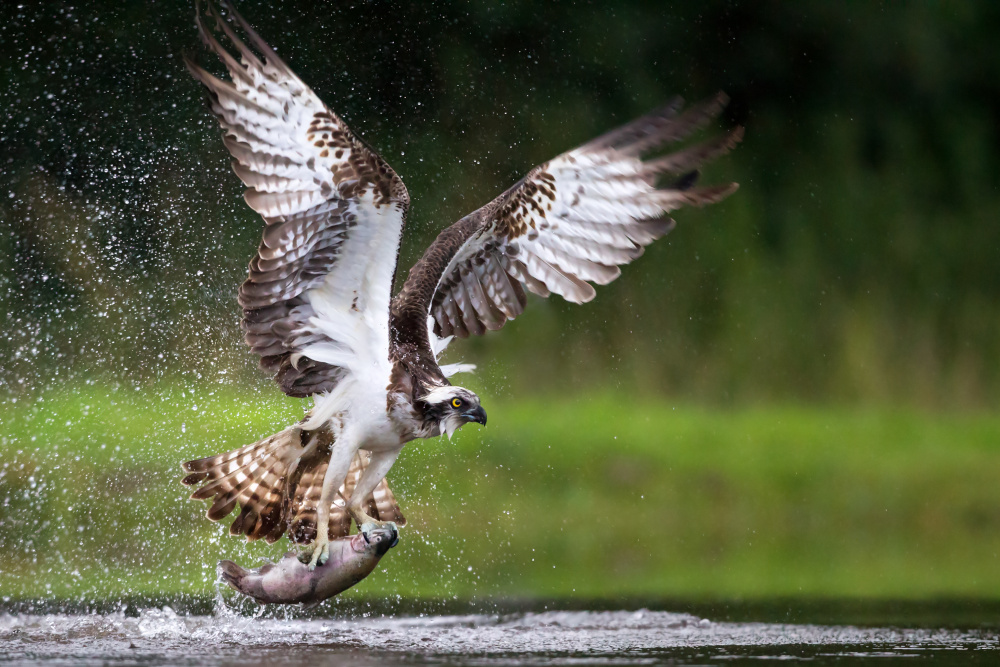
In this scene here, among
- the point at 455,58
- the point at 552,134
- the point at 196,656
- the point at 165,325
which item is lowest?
the point at 196,656

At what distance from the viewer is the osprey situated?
6.26 meters

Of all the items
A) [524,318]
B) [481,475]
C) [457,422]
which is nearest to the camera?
[457,422]

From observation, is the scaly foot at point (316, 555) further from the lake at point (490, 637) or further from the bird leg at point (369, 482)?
the bird leg at point (369, 482)

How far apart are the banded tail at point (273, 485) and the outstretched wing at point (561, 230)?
84 cm

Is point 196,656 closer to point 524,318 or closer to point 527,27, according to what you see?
point 524,318

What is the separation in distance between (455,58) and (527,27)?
3.23ft

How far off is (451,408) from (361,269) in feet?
2.62

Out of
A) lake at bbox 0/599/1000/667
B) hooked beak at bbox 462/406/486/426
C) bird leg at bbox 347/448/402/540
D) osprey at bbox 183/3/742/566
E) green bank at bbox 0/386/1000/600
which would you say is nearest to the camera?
lake at bbox 0/599/1000/667

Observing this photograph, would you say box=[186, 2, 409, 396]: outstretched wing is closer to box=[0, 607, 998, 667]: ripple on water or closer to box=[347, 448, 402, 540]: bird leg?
box=[347, 448, 402, 540]: bird leg

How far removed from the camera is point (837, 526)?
11398 millimetres

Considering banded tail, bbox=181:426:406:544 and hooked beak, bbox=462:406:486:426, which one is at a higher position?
hooked beak, bbox=462:406:486:426

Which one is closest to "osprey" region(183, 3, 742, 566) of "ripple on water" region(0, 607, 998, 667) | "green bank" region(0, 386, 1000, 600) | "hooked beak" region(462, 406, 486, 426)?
"hooked beak" region(462, 406, 486, 426)

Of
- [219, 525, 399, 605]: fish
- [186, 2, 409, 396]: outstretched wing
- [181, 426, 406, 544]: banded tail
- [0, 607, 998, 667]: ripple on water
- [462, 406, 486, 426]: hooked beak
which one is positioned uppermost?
[186, 2, 409, 396]: outstretched wing

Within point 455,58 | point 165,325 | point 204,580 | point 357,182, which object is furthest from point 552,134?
point 357,182
